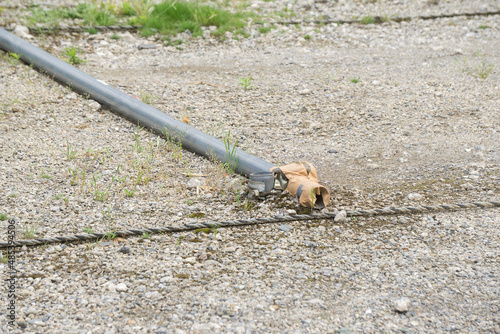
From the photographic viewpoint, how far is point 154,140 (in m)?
Result: 4.57

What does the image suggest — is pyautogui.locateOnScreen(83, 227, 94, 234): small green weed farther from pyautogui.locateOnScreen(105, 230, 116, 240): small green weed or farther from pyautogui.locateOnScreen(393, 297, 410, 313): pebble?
pyautogui.locateOnScreen(393, 297, 410, 313): pebble

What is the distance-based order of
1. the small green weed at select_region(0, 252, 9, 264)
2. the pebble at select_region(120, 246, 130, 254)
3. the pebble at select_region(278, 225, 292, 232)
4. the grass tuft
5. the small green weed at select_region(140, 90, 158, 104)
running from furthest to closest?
1. the grass tuft
2. the small green weed at select_region(140, 90, 158, 104)
3. the pebble at select_region(278, 225, 292, 232)
4. the pebble at select_region(120, 246, 130, 254)
5. the small green weed at select_region(0, 252, 9, 264)

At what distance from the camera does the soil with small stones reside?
2.73 metres

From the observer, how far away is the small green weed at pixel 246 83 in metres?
5.60

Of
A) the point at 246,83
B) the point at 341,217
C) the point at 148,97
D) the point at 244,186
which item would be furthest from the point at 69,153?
the point at 341,217

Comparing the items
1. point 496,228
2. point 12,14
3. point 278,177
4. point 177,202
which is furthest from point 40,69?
point 496,228

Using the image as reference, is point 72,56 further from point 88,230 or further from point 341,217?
point 341,217

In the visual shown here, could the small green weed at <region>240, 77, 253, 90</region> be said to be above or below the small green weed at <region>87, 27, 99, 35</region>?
below

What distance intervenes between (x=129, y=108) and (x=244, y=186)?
5.26 feet

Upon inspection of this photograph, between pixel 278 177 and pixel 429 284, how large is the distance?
1.44 m

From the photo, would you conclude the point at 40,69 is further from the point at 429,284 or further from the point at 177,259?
the point at 429,284

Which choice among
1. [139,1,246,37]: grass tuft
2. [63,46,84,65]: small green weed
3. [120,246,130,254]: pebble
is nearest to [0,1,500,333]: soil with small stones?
[120,246,130,254]: pebble

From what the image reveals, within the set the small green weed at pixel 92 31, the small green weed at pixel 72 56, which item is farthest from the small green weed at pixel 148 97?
the small green weed at pixel 92 31

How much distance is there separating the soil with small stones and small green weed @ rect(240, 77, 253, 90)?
10cm
